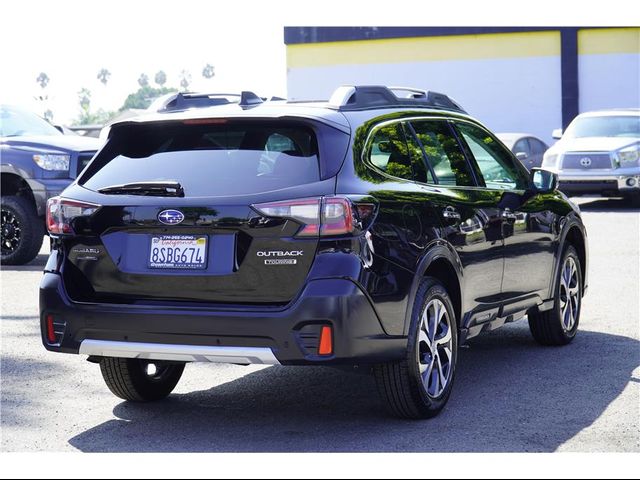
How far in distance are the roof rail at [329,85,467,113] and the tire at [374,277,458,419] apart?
1055 millimetres

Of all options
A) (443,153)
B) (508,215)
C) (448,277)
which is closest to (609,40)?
(508,215)

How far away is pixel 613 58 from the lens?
39.4 m

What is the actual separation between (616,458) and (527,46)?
36.3 metres

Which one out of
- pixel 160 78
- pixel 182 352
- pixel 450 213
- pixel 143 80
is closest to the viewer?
pixel 182 352

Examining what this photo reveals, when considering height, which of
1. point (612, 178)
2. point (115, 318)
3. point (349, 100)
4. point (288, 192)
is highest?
point (349, 100)

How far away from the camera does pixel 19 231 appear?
14.0m

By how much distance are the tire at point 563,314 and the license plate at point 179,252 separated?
11.3 feet

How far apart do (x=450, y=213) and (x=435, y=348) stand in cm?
80

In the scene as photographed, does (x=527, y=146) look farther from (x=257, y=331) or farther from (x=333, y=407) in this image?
(x=257, y=331)

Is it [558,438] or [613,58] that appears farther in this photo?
[613,58]

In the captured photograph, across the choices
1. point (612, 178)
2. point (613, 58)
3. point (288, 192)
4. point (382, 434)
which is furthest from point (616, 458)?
point (613, 58)

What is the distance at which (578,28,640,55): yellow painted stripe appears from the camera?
39.2 m

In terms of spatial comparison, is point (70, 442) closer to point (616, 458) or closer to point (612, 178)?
point (616, 458)

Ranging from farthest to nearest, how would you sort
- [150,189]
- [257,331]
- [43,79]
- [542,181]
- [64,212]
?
[43,79] < [542,181] < [64,212] < [150,189] < [257,331]
